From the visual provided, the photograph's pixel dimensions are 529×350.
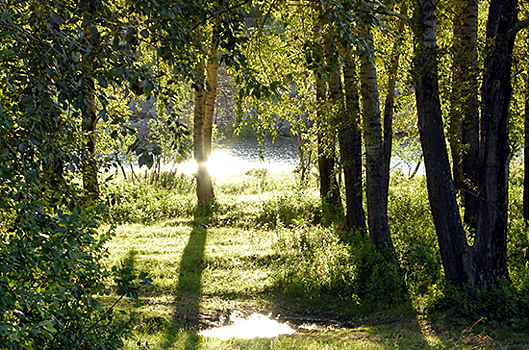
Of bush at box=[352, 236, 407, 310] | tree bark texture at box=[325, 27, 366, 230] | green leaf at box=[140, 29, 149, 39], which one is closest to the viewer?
green leaf at box=[140, 29, 149, 39]

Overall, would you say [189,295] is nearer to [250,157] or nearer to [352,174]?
[352,174]

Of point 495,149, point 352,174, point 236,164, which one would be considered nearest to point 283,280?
point 352,174

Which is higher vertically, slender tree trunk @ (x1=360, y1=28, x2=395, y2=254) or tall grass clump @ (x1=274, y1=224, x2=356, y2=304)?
slender tree trunk @ (x1=360, y1=28, x2=395, y2=254)

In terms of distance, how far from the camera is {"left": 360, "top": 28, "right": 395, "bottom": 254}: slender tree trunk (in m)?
9.09

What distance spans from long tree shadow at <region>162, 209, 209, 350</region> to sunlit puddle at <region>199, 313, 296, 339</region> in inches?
16.8

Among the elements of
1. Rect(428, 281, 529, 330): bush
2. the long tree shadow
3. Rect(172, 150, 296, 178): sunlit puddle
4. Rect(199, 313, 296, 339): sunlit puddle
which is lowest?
Rect(199, 313, 296, 339): sunlit puddle

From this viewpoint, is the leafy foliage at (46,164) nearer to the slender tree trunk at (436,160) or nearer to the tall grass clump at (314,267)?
the slender tree trunk at (436,160)

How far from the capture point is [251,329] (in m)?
7.89

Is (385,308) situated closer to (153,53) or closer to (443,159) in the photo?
(443,159)

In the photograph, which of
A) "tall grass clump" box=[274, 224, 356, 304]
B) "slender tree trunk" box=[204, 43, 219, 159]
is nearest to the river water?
"slender tree trunk" box=[204, 43, 219, 159]

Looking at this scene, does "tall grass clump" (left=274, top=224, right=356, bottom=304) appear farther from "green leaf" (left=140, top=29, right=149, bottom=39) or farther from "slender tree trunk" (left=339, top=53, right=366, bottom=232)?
"green leaf" (left=140, top=29, right=149, bottom=39)

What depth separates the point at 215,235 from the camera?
41.4ft

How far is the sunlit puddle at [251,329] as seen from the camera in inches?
297

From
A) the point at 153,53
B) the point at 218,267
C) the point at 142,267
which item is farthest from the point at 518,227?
the point at 153,53
